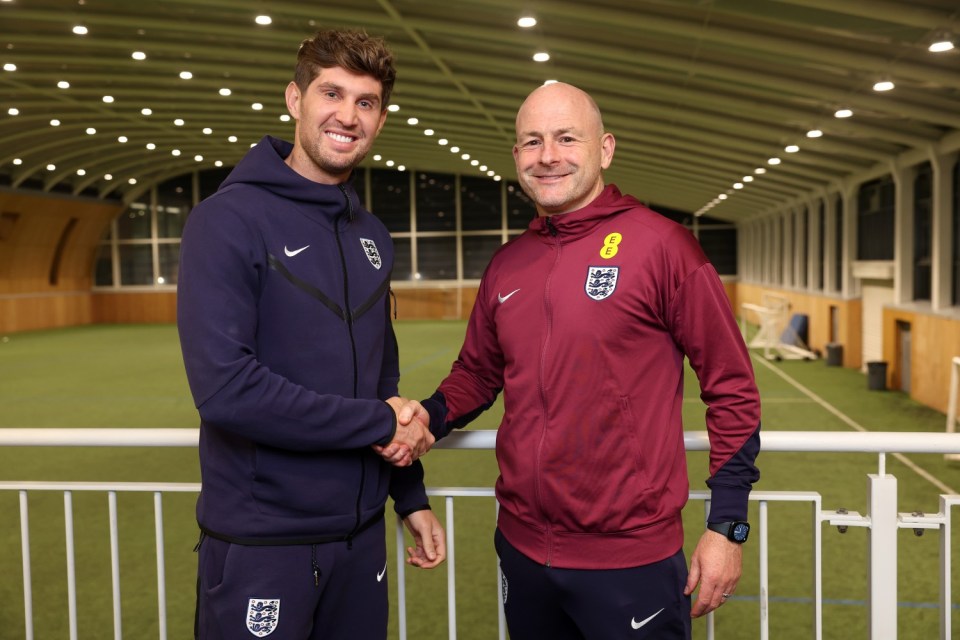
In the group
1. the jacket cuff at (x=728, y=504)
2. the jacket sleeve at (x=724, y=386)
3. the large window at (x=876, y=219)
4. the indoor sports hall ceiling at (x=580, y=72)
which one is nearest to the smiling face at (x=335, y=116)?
the jacket sleeve at (x=724, y=386)

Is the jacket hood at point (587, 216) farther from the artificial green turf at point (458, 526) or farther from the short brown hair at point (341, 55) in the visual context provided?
the artificial green turf at point (458, 526)

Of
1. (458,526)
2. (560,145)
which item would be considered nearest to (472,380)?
(560,145)

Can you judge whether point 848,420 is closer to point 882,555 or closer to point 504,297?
point 882,555

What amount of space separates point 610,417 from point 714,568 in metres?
0.46

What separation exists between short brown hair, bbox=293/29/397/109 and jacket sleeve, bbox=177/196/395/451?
0.47 meters

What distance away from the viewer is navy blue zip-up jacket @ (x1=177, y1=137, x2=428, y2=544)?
2.00 m

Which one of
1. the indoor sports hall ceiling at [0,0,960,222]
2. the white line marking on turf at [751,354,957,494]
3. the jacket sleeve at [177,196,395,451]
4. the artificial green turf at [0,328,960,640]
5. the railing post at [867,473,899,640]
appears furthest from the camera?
the indoor sports hall ceiling at [0,0,960,222]

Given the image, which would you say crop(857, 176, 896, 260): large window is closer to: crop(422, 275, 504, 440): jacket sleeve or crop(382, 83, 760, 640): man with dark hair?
crop(422, 275, 504, 440): jacket sleeve

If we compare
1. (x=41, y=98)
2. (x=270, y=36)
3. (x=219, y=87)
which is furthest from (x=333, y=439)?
(x=41, y=98)

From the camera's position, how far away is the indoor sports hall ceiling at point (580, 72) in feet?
34.0

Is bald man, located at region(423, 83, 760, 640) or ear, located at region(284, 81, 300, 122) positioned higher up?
ear, located at region(284, 81, 300, 122)

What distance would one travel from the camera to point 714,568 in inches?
83.8

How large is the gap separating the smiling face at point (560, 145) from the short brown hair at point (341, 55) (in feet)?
1.40

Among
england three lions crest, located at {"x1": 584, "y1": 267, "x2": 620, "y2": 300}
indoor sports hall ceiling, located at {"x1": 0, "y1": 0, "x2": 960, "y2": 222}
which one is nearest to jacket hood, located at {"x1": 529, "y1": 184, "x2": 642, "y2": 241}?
england three lions crest, located at {"x1": 584, "y1": 267, "x2": 620, "y2": 300}
